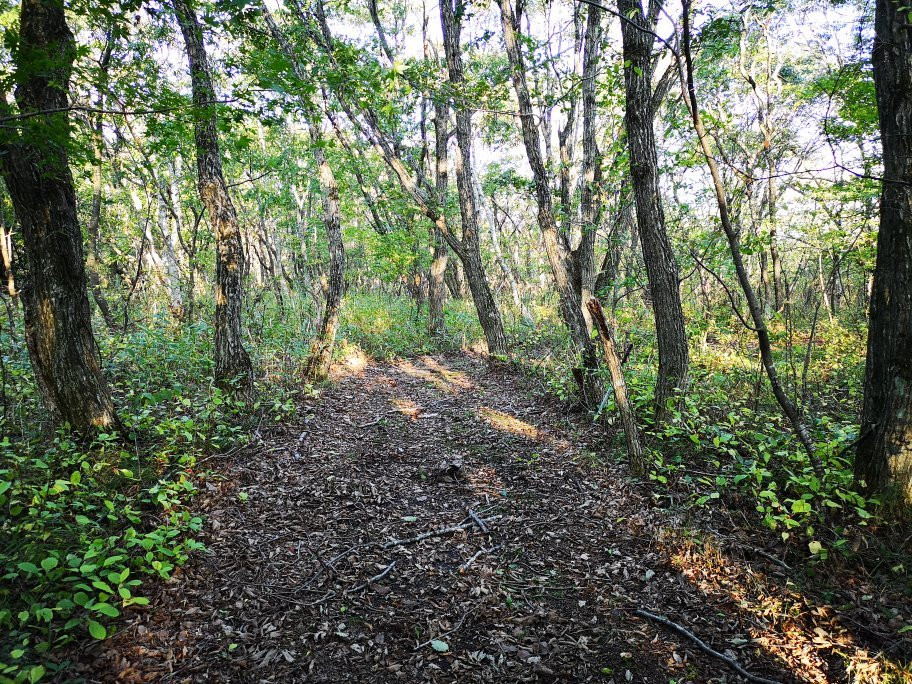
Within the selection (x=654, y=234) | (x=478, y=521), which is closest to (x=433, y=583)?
(x=478, y=521)

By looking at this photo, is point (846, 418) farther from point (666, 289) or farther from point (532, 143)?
point (532, 143)

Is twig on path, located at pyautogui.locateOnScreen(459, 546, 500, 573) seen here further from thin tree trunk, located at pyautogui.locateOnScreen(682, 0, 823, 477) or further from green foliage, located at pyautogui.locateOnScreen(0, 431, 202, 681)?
thin tree trunk, located at pyautogui.locateOnScreen(682, 0, 823, 477)

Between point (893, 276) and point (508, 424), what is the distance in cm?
478

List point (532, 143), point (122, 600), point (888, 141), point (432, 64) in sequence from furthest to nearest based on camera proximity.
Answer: point (432, 64) → point (532, 143) → point (888, 141) → point (122, 600)

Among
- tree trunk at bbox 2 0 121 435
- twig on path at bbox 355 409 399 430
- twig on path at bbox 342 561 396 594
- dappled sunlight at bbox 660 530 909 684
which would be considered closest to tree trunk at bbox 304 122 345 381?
twig on path at bbox 355 409 399 430

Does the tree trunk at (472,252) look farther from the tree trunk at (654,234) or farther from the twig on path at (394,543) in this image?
the twig on path at (394,543)

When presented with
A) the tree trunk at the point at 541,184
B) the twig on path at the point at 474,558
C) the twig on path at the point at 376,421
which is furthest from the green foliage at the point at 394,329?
the twig on path at the point at 474,558

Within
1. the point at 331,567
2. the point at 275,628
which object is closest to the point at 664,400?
the point at 331,567

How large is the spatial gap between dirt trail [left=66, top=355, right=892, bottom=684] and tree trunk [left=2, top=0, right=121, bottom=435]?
61.1 inches

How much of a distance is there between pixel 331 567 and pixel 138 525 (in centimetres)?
Result: 159

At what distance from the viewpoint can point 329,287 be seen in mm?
9086

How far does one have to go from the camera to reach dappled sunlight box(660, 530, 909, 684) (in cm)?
274

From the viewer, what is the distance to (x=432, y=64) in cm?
864

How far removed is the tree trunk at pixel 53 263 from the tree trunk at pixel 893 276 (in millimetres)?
6841
